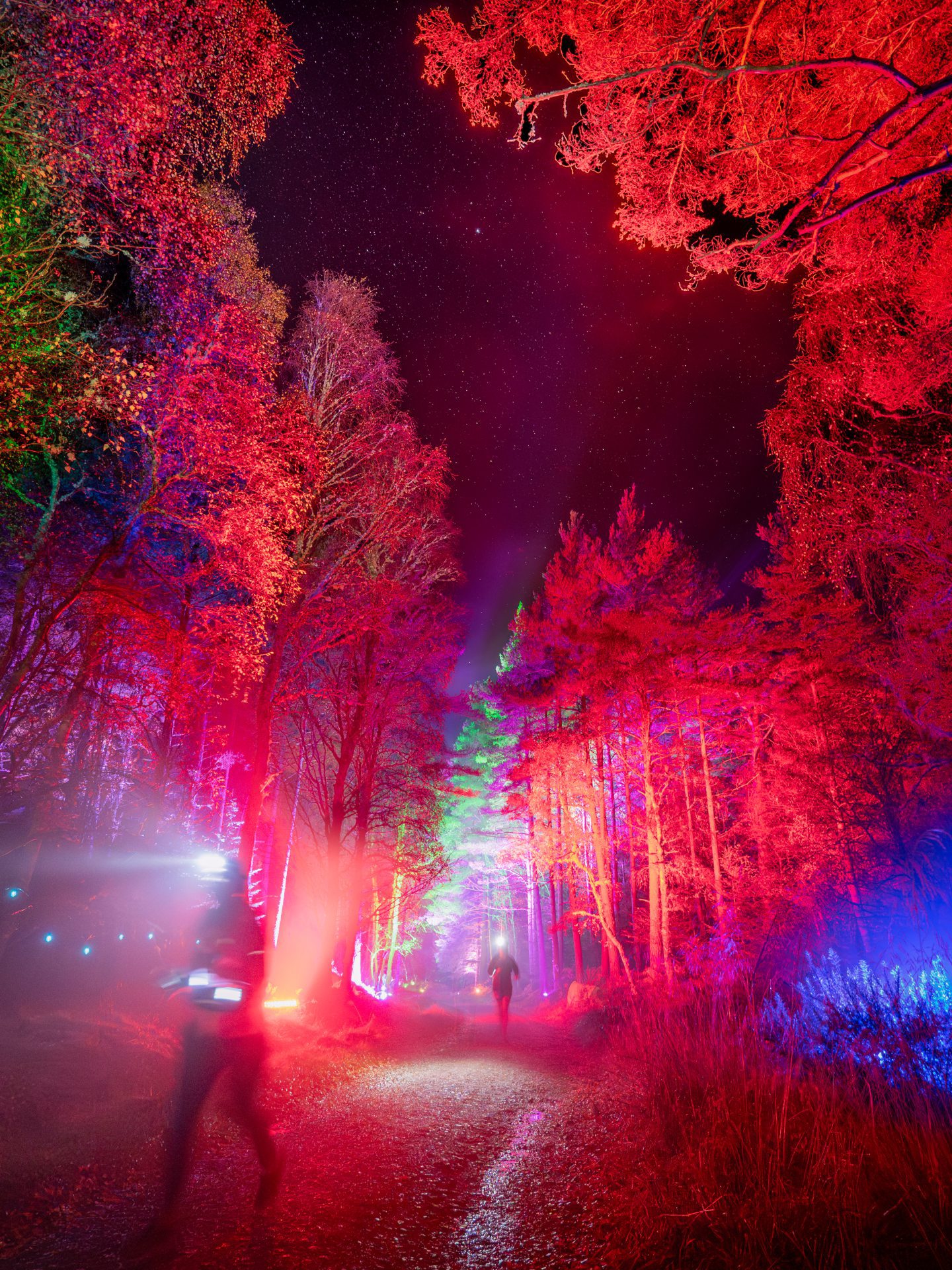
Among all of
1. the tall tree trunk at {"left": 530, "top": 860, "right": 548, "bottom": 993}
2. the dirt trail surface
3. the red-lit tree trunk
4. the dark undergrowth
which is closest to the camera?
the dark undergrowth

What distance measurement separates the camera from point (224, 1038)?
3459 millimetres

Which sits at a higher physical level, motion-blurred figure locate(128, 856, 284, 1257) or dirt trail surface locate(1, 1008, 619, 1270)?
motion-blurred figure locate(128, 856, 284, 1257)

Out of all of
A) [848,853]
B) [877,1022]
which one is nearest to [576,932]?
[848,853]

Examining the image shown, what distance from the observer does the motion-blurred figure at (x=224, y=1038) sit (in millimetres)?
3416

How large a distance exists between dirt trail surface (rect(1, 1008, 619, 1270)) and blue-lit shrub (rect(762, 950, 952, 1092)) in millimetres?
2202

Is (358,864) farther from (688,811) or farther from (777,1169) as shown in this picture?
(777,1169)

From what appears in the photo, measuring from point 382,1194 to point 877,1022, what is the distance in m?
4.06

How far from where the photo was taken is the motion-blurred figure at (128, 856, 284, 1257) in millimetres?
3416

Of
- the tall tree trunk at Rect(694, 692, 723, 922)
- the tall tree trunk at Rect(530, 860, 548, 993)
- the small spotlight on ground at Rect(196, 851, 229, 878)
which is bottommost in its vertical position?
the tall tree trunk at Rect(530, 860, 548, 993)

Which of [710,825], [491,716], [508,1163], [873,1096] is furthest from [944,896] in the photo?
[491,716]

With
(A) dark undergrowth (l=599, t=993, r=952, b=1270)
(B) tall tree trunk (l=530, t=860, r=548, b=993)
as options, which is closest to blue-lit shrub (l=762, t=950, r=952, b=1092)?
(A) dark undergrowth (l=599, t=993, r=952, b=1270)

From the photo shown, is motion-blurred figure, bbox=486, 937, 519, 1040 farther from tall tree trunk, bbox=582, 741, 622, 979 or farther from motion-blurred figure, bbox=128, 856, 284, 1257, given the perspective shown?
motion-blurred figure, bbox=128, 856, 284, 1257

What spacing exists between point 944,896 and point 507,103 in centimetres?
1256

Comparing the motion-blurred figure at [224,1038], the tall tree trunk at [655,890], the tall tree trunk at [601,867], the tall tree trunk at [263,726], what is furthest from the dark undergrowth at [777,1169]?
the tall tree trunk at [601,867]
